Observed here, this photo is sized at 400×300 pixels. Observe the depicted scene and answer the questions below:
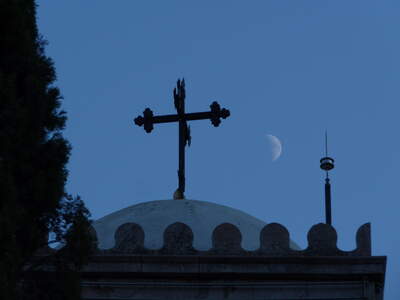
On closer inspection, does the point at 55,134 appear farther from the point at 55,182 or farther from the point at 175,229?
the point at 175,229

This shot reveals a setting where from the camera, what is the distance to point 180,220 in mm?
32125

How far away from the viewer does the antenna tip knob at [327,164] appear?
3453cm

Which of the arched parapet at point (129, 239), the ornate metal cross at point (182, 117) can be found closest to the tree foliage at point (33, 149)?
the arched parapet at point (129, 239)

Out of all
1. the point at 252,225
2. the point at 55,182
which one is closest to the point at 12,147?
the point at 55,182

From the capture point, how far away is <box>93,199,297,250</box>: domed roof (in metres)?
31.3

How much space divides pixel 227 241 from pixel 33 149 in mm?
5711

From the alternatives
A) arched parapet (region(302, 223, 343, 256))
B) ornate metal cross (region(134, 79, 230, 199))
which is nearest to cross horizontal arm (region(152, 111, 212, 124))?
ornate metal cross (region(134, 79, 230, 199))

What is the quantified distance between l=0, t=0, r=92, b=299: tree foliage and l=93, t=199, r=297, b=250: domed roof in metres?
5.35

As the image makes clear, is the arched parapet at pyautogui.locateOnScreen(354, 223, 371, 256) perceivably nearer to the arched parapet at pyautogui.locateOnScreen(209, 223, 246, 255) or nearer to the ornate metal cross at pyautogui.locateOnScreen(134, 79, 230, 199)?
the arched parapet at pyautogui.locateOnScreen(209, 223, 246, 255)

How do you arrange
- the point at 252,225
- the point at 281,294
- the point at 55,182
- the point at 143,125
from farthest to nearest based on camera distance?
the point at 143,125, the point at 252,225, the point at 281,294, the point at 55,182

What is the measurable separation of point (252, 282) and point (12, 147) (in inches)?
255

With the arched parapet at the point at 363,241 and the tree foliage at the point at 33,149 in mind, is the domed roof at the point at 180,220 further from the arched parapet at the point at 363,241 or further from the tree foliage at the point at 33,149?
the tree foliage at the point at 33,149

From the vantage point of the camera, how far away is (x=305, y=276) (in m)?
29.8

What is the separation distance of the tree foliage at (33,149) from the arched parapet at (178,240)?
13.9 ft
